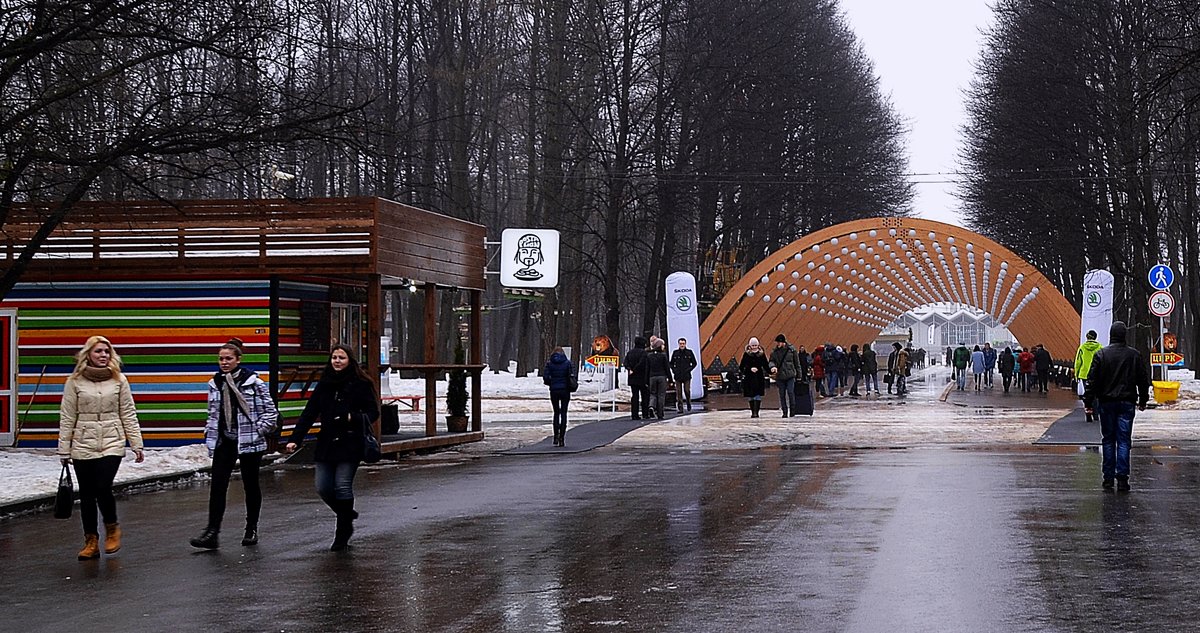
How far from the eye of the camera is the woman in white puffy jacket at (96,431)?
11.4m

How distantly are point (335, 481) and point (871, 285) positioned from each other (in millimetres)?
50874

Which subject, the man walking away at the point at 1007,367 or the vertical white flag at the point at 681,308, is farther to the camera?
the man walking away at the point at 1007,367

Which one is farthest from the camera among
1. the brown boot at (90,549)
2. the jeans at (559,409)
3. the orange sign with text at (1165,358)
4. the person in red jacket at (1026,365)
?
the person in red jacket at (1026,365)

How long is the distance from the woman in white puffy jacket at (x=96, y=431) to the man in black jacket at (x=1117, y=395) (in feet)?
28.8

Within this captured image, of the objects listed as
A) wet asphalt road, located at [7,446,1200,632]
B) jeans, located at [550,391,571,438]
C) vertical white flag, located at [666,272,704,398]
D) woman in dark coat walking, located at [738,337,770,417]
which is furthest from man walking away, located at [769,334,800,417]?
wet asphalt road, located at [7,446,1200,632]

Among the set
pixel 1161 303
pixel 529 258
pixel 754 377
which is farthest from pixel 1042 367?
pixel 754 377

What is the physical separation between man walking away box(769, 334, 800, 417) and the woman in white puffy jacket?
19.4 meters

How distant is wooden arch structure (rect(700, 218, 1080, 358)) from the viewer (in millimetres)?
Result: 43000

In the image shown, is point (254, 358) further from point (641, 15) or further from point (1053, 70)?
point (1053, 70)

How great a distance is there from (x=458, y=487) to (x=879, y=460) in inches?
225

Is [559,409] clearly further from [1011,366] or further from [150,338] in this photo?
[1011,366]

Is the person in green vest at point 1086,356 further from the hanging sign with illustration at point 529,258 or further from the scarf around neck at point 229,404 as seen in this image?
the scarf around neck at point 229,404

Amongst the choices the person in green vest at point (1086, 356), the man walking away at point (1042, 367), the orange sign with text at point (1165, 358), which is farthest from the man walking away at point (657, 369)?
the man walking away at point (1042, 367)

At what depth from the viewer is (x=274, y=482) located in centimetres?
1784
